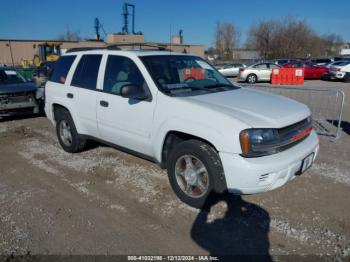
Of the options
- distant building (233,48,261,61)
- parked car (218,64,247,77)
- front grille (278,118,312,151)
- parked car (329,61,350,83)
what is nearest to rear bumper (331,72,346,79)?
parked car (329,61,350,83)

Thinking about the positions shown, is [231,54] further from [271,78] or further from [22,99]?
[22,99]

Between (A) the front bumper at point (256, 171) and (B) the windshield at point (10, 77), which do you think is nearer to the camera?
(A) the front bumper at point (256, 171)

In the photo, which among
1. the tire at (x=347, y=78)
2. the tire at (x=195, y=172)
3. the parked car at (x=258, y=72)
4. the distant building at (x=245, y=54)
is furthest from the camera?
the distant building at (x=245, y=54)

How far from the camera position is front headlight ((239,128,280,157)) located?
3.03 m

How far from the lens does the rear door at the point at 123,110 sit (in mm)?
3927

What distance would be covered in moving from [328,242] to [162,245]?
162cm

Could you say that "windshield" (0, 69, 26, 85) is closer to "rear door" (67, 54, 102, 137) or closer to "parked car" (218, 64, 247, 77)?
"rear door" (67, 54, 102, 137)

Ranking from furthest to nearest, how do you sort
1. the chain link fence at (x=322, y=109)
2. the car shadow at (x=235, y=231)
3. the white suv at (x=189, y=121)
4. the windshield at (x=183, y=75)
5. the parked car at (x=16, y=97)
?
1. the parked car at (x=16, y=97)
2. the chain link fence at (x=322, y=109)
3. the windshield at (x=183, y=75)
4. the white suv at (x=189, y=121)
5. the car shadow at (x=235, y=231)

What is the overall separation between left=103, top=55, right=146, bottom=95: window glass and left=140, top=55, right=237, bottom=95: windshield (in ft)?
0.61

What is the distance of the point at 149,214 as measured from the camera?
139 inches

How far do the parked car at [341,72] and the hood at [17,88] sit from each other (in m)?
19.9

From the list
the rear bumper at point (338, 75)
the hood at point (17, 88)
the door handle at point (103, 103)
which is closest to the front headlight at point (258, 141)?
the door handle at point (103, 103)

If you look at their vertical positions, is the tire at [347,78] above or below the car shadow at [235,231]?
above

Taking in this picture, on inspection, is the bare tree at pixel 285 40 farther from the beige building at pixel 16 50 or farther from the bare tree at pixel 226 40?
the beige building at pixel 16 50
